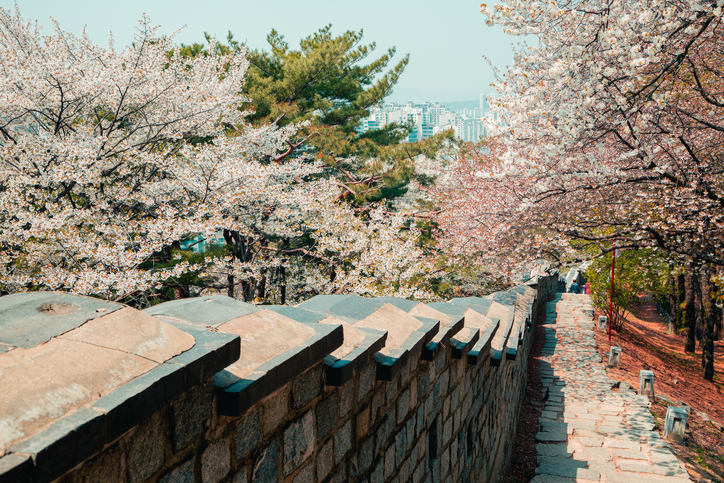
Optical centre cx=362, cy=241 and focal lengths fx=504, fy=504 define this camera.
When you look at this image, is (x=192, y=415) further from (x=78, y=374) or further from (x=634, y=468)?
(x=634, y=468)

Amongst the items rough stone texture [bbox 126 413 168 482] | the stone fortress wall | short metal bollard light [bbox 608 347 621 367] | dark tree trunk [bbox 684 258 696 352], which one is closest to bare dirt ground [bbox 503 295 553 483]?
short metal bollard light [bbox 608 347 621 367]

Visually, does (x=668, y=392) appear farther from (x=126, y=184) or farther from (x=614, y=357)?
(x=126, y=184)

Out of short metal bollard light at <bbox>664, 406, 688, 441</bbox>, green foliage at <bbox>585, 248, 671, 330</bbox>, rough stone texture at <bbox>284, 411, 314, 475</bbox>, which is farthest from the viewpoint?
green foliage at <bbox>585, 248, 671, 330</bbox>

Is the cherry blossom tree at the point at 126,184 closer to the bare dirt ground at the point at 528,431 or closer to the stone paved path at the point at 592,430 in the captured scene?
the bare dirt ground at the point at 528,431

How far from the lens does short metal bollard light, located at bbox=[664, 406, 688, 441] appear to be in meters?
7.73

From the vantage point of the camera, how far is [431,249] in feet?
59.3

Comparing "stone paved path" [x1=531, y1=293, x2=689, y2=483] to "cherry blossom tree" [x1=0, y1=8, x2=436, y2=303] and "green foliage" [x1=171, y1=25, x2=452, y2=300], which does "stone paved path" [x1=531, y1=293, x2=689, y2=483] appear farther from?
Answer: "green foliage" [x1=171, y1=25, x2=452, y2=300]

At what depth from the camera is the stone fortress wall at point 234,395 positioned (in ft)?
4.02

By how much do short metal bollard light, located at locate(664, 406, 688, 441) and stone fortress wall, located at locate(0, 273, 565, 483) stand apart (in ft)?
18.9

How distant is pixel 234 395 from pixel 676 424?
27.5ft

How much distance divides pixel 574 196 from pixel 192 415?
1087cm

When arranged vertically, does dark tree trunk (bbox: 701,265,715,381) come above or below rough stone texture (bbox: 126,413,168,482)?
below

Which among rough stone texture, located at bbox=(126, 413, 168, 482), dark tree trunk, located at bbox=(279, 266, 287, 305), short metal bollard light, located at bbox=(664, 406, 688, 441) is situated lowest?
short metal bollard light, located at bbox=(664, 406, 688, 441)

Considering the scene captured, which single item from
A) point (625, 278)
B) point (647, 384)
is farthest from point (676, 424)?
point (625, 278)
